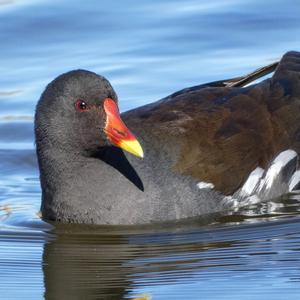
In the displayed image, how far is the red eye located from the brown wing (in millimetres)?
702

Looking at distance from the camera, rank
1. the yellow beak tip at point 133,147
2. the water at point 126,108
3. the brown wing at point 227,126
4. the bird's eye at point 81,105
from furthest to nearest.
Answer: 1. the brown wing at point 227,126
2. the bird's eye at point 81,105
3. the yellow beak tip at point 133,147
4. the water at point 126,108

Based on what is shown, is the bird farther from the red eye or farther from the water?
the water

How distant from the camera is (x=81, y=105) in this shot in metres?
8.64

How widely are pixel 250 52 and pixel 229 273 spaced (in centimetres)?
520

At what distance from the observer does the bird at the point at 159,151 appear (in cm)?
864

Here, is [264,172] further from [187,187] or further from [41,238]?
[41,238]

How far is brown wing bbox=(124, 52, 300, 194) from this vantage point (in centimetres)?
912

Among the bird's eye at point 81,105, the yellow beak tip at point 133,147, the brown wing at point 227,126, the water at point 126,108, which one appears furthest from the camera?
the brown wing at point 227,126

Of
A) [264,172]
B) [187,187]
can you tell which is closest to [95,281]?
[187,187]

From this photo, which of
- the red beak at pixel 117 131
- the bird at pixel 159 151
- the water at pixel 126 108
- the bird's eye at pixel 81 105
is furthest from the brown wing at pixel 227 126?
the bird's eye at pixel 81 105

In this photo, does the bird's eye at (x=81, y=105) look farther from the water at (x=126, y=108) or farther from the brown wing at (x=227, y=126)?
the water at (x=126, y=108)

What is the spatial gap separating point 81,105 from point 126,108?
2.82m

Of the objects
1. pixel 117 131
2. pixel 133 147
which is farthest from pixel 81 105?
pixel 133 147

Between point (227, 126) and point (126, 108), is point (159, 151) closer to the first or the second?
point (227, 126)
